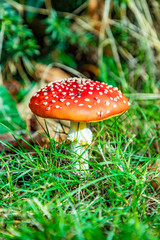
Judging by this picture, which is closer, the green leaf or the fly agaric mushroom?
the fly agaric mushroom

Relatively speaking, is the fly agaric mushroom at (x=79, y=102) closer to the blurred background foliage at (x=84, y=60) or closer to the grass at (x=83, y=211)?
the grass at (x=83, y=211)

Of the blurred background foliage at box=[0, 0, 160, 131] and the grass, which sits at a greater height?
the blurred background foliage at box=[0, 0, 160, 131]

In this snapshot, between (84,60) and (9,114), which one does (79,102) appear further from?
(84,60)

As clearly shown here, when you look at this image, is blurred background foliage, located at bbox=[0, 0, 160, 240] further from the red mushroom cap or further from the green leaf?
the red mushroom cap

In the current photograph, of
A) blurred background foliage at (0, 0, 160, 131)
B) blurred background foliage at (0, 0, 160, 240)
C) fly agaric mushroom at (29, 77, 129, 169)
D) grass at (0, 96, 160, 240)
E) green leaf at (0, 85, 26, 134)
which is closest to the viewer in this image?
grass at (0, 96, 160, 240)

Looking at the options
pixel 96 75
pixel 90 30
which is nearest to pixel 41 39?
pixel 90 30

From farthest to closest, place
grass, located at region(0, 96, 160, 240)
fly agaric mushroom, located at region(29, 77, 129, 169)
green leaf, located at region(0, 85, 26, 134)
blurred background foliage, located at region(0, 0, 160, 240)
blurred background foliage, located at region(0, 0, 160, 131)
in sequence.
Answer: blurred background foliage, located at region(0, 0, 160, 131), green leaf, located at region(0, 85, 26, 134), blurred background foliage, located at region(0, 0, 160, 240), fly agaric mushroom, located at region(29, 77, 129, 169), grass, located at region(0, 96, 160, 240)

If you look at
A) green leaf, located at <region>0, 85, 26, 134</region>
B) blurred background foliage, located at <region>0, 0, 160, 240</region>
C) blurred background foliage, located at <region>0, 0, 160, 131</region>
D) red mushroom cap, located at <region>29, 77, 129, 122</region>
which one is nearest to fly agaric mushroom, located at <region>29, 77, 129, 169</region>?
red mushroom cap, located at <region>29, 77, 129, 122</region>

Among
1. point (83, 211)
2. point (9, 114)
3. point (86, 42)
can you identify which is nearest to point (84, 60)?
point (86, 42)
